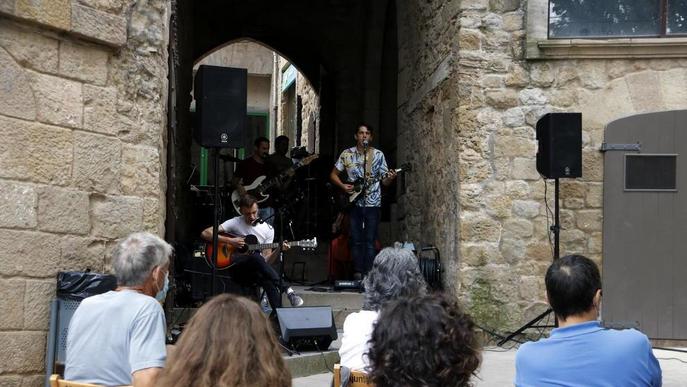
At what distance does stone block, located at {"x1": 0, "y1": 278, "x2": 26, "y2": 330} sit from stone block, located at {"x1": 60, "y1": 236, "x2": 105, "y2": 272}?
306mm

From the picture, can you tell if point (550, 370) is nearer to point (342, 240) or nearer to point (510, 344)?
point (510, 344)

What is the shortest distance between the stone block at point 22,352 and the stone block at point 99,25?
177cm

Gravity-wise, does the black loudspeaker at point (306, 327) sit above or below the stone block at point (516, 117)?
below

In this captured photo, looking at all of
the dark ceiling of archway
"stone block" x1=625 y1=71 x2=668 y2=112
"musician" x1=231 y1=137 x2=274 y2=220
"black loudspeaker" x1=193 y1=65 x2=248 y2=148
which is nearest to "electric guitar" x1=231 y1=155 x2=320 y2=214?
"musician" x1=231 y1=137 x2=274 y2=220

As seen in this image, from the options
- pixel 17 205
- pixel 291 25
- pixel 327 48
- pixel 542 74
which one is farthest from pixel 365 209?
pixel 291 25

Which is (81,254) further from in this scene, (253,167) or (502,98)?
(253,167)

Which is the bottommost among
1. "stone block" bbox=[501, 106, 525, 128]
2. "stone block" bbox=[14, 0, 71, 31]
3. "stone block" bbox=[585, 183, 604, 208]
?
"stone block" bbox=[585, 183, 604, 208]

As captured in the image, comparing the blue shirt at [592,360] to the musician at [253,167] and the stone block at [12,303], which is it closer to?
the stone block at [12,303]

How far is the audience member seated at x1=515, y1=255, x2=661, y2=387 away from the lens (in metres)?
2.84

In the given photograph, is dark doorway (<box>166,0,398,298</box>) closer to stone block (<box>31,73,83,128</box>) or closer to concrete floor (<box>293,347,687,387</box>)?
concrete floor (<box>293,347,687,387</box>)

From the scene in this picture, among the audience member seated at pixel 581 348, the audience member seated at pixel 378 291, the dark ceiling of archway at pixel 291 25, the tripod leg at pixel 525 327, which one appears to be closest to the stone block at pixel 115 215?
the audience member seated at pixel 378 291

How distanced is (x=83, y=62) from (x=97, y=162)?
23.5 inches

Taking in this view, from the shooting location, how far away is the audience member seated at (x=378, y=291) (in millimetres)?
3557

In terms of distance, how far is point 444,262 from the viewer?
897 cm
